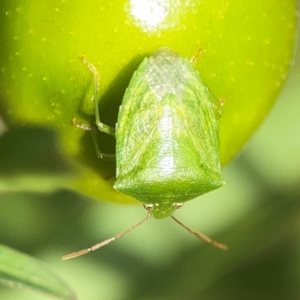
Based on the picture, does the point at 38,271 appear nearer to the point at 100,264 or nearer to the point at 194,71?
the point at 194,71

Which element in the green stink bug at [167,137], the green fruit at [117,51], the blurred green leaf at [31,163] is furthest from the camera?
the blurred green leaf at [31,163]

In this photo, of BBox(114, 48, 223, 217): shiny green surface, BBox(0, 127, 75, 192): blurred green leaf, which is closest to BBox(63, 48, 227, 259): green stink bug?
BBox(114, 48, 223, 217): shiny green surface

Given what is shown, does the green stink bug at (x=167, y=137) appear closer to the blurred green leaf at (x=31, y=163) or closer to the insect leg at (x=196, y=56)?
the insect leg at (x=196, y=56)

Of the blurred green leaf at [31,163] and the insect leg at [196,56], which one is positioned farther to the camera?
the blurred green leaf at [31,163]

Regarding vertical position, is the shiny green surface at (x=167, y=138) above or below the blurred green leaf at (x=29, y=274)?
above

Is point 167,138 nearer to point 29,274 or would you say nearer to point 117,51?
point 117,51

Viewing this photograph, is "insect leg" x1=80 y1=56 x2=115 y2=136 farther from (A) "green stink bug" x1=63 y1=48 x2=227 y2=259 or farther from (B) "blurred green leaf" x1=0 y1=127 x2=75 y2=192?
(B) "blurred green leaf" x1=0 y1=127 x2=75 y2=192

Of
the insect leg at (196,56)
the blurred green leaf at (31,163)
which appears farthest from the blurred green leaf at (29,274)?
the insect leg at (196,56)
